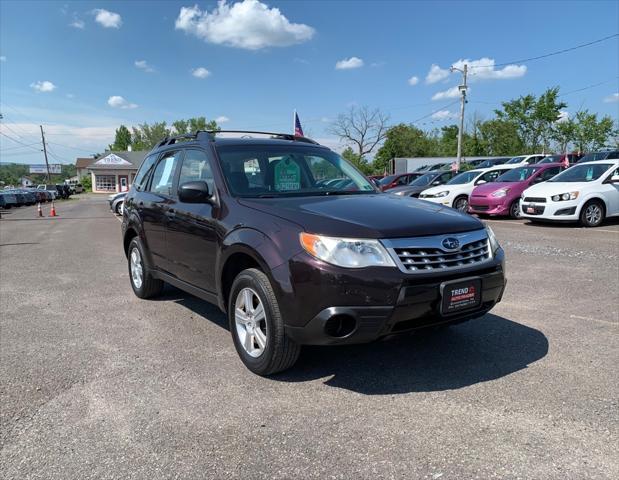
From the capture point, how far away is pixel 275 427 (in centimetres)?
295

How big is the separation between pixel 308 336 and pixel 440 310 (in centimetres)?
87

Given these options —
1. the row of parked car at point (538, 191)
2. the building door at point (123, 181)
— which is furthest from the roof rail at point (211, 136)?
the building door at point (123, 181)

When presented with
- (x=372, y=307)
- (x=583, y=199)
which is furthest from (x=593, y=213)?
(x=372, y=307)

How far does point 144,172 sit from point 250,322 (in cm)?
317

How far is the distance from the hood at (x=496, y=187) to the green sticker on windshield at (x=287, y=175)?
37.7 ft

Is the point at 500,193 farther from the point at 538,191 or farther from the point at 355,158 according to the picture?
the point at 355,158

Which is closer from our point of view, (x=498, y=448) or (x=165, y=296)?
(x=498, y=448)

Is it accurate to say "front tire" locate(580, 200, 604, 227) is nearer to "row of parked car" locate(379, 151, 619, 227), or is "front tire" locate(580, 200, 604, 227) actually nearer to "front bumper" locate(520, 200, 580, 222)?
"row of parked car" locate(379, 151, 619, 227)

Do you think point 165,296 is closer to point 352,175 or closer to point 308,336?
point 352,175

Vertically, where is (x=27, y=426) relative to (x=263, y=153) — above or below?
below

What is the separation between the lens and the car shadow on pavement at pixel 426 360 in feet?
11.6

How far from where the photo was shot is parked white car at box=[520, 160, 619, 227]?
464 inches

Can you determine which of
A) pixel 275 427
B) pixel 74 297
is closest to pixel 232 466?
pixel 275 427

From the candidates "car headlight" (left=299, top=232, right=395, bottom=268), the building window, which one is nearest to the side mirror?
A: "car headlight" (left=299, top=232, right=395, bottom=268)
